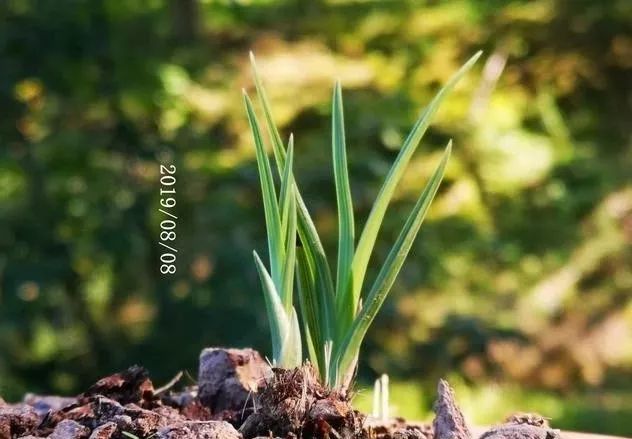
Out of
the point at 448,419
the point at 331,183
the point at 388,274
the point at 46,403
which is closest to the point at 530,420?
the point at 448,419

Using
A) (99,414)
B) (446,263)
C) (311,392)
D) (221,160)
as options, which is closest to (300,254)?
(311,392)

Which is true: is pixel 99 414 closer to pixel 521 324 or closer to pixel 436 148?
pixel 436 148

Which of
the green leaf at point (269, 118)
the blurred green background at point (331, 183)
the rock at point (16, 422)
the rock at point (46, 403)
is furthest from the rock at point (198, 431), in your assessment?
the blurred green background at point (331, 183)

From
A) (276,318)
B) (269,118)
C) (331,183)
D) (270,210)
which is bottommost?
(276,318)

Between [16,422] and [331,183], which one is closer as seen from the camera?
[16,422]

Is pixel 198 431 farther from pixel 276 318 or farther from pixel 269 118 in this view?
pixel 269 118

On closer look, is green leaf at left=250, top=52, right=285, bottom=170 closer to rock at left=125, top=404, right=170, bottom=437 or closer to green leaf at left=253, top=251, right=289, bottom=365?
green leaf at left=253, top=251, right=289, bottom=365

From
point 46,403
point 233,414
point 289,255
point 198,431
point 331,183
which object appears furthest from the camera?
point 331,183
